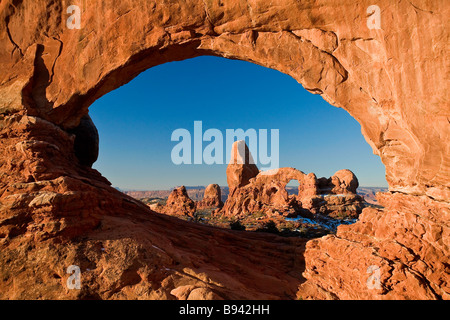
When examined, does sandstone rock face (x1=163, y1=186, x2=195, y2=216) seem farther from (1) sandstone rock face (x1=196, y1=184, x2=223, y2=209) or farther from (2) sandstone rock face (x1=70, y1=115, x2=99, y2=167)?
(2) sandstone rock face (x1=70, y1=115, x2=99, y2=167)

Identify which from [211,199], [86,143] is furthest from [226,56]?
[211,199]

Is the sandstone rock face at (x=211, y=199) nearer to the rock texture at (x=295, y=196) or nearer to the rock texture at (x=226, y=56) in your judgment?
the rock texture at (x=295, y=196)

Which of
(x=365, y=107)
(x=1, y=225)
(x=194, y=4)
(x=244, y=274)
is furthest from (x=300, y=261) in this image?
(x=194, y=4)

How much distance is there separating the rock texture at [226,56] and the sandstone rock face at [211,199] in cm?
4221

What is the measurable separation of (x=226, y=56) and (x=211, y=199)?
4627 cm

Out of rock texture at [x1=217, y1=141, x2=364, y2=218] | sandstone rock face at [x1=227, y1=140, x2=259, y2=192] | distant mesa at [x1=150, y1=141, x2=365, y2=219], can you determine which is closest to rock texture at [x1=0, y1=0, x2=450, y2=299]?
distant mesa at [x1=150, y1=141, x2=365, y2=219]

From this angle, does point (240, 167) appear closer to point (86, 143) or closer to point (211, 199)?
point (211, 199)

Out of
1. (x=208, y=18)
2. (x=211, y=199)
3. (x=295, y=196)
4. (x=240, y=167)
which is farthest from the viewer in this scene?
(x=211, y=199)

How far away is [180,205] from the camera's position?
37062mm

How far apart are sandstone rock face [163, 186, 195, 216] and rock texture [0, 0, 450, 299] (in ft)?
84.5

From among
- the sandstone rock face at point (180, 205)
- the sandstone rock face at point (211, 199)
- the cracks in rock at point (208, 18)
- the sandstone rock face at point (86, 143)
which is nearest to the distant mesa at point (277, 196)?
the sandstone rock face at point (180, 205)

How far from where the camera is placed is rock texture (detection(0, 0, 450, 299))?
6.50 m

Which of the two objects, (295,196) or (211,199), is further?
(211,199)

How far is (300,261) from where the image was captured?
1005 centimetres
